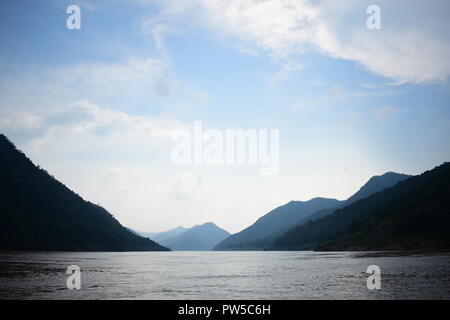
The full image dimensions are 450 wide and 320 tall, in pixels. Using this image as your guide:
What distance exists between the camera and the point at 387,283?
168 ft
